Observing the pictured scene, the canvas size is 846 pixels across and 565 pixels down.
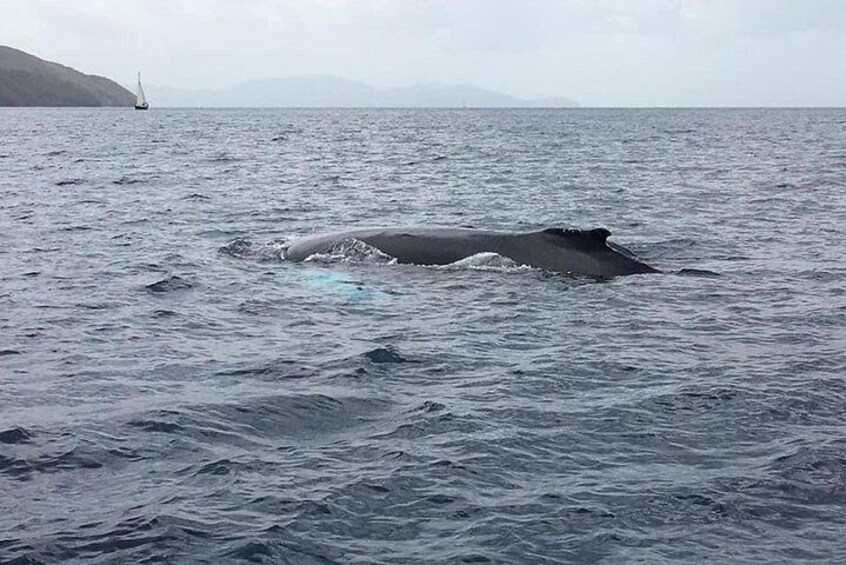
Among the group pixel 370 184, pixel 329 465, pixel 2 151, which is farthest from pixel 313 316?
pixel 2 151

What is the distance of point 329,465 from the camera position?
830cm

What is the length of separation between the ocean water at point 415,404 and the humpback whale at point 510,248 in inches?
13.7

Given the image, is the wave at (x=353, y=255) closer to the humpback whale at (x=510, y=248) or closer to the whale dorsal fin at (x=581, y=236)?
the humpback whale at (x=510, y=248)

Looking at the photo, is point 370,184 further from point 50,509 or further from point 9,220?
point 50,509

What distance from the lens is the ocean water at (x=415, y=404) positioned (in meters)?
7.07

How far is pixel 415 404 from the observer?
997 cm

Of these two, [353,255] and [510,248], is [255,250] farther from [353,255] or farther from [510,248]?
[510,248]

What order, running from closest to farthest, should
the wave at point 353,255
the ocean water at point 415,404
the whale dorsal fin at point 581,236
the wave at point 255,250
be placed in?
the ocean water at point 415,404 → the whale dorsal fin at point 581,236 → the wave at point 353,255 → the wave at point 255,250

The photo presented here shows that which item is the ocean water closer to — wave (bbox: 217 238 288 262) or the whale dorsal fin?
wave (bbox: 217 238 288 262)

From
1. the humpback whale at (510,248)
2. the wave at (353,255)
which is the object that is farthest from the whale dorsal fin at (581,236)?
the wave at (353,255)

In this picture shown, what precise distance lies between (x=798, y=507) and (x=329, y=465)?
12.1 feet

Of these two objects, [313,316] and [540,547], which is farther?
[313,316]

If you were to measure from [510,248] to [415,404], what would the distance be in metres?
7.93

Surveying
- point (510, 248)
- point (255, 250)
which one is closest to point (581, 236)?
point (510, 248)
